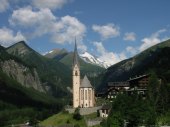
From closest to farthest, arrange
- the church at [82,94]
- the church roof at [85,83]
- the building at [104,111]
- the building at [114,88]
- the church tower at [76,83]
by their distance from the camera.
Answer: the building at [104,111], the church at [82,94], the building at [114,88], the church tower at [76,83], the church roof at [85,83]

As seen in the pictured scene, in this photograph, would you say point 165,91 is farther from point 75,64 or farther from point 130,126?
point 75,64

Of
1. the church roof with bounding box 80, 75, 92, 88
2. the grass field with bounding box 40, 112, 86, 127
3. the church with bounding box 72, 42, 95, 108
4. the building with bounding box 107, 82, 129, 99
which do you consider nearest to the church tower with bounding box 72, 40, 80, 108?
the church with bounding box 72, 42, 95, 108

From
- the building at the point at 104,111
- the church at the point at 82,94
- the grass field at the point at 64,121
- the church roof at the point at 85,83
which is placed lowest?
the grass field at the point at 64,121

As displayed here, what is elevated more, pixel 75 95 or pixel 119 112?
pixel 75 95

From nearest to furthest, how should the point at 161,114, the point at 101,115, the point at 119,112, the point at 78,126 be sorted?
the point at 119,112 → the point at 161,114 → the point at 78,126 → the point at 101,115

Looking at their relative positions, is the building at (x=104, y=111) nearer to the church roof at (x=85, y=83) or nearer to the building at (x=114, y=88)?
the building at (x=114, y=88)

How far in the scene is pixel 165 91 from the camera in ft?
391

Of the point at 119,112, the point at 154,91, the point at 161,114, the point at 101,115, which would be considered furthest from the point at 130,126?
the point at 101,115

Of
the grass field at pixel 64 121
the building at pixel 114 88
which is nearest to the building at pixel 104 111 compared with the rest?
the grass field at pixel 64 121

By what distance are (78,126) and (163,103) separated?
37.2 m

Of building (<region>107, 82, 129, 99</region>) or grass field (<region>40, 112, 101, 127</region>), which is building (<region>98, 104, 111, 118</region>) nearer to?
grass field (<region>40, 112, 101, 127</region>)

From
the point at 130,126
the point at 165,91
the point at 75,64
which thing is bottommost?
the point at 130,126

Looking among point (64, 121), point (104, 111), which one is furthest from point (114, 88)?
point (64, 121)

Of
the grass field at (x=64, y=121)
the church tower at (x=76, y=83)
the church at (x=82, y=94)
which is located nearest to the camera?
the grass field at (x=64, y=121)
